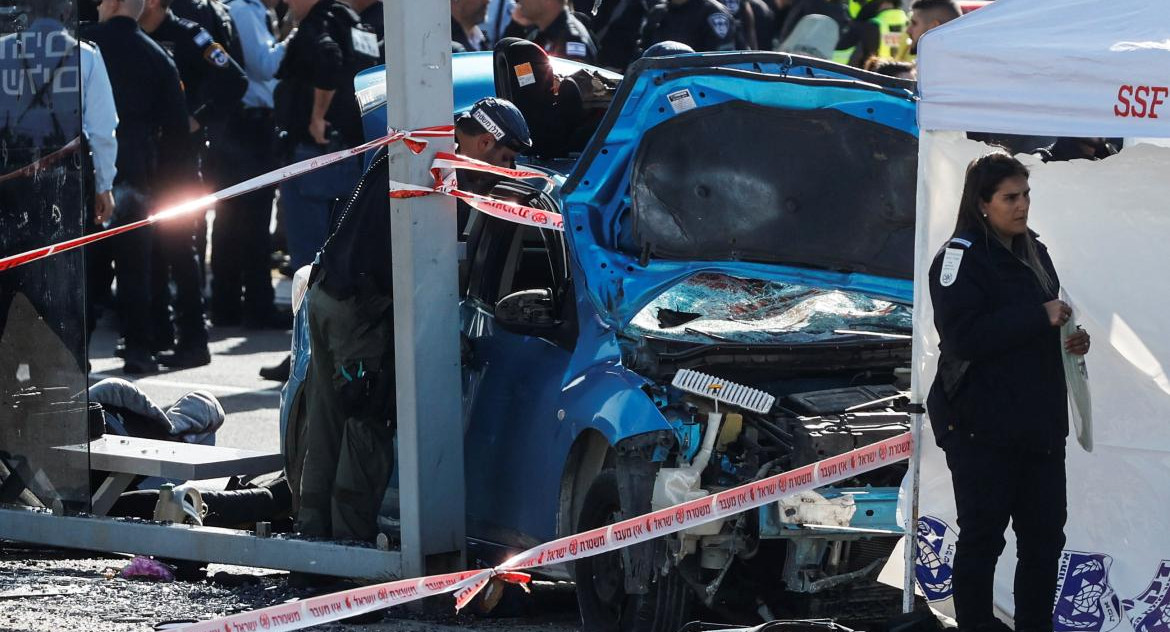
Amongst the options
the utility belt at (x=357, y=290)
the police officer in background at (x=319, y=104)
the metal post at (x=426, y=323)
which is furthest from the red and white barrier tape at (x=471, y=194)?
the police officer in background at (x=319, y=104)

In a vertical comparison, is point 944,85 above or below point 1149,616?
above

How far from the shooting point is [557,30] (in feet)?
40.5

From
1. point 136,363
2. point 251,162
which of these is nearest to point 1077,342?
point 136,363

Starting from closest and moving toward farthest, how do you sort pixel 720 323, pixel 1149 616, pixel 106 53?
pixel 1149 616, pixel 720 323, pixel 106 53

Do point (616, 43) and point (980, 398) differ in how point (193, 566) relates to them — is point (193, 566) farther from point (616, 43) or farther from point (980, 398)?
point (616, 43)

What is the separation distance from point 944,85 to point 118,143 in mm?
7738

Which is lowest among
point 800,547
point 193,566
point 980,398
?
point 193,566

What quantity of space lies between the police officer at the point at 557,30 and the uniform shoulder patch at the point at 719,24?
85 cm

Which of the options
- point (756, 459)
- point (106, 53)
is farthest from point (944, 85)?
point (106, 53)

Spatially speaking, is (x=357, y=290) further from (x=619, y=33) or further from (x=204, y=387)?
(x=619, y=33)

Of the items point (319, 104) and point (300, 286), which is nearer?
point (300, 286)

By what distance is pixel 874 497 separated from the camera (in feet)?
21.0

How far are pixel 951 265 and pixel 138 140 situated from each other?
771 centimetres

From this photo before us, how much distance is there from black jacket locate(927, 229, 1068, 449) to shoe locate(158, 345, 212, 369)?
817 cm
